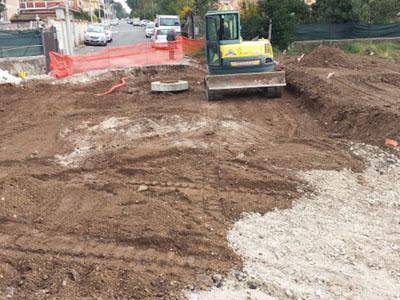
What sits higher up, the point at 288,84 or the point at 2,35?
the point at 2,35

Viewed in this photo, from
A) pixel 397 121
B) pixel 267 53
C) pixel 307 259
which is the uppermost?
pixel 267 53

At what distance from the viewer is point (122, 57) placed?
911 inches

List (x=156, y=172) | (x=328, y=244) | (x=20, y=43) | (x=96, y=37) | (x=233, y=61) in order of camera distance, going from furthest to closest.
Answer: (x=96, y=37) < (x=20, y=43) < (x=233, y=61) < (x=156, y=172) < (x=328, y=244)

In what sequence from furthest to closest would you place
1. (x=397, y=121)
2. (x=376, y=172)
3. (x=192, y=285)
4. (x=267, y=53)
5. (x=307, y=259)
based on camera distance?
(x=267, y=53)
(x=397, y=121)
(x=376, y=172)
(x=307, y=259)
(x=192, y=285)

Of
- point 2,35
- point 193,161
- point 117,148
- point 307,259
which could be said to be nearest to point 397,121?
point 193,161

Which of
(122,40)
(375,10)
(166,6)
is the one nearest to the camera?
(375,10)

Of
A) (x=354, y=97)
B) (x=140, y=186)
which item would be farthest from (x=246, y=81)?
(x=140, y=186)

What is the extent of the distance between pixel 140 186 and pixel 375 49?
20564 millimetres

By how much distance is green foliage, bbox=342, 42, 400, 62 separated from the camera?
23472 mm

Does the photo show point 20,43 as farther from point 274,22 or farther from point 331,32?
point 331,32

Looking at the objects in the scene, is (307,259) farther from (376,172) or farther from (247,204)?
(376,172)

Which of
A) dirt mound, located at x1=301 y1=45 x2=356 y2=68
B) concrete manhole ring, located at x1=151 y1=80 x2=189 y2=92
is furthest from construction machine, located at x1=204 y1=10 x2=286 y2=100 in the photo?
dirt mound, located at x1=301 y1=45 x2=356 y2=68

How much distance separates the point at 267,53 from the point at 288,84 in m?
1.93

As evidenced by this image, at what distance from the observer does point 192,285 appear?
4.94 metres
